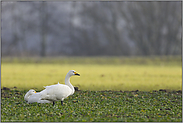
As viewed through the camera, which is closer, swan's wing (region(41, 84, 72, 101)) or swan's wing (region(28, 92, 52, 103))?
swan's wing (region(41, 84, 72, 101))

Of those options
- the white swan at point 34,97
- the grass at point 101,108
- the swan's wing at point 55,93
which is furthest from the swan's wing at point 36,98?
the swan's wing at point 55,93

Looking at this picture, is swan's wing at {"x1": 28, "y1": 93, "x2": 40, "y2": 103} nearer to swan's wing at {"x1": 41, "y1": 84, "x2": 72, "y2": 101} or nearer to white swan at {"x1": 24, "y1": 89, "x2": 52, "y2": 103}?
white swan at {"x1": 24, "y1": 89, "x2": 52, "y2": 103}

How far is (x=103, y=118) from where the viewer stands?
5.80 m

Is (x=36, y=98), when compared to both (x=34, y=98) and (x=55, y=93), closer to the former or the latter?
(x=34, y=98)

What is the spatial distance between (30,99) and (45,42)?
812 inches

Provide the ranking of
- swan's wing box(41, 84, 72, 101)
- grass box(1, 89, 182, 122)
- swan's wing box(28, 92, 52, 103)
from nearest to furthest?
grass box(1, 89, 182, 122) < swan's wing box(41, 84, 72, 101) < swan's wing box(28, 92, 52, 103)

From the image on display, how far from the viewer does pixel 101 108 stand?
676 cm

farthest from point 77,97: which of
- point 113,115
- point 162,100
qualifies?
point 162,100

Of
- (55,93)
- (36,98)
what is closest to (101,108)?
(55,93)

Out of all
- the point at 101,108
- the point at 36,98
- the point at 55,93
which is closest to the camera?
the point at 55,93

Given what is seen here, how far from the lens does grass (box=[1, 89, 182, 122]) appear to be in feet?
19.1

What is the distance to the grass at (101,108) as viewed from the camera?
5.83 m

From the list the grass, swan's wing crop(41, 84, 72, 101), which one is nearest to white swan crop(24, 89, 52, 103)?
the grass

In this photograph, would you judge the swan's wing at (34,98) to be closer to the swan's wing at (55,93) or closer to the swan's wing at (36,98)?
the swan's wing at (36,98)
